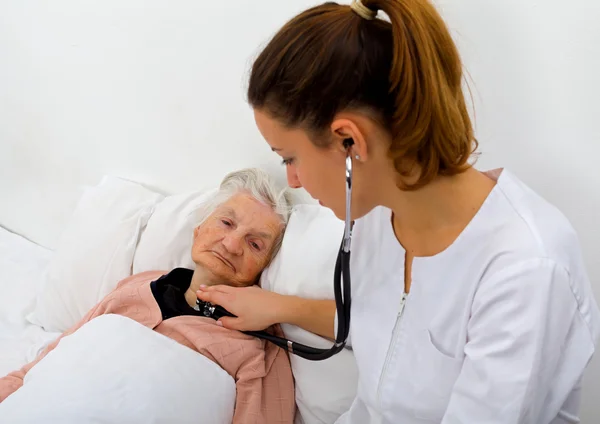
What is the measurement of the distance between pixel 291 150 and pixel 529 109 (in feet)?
1.94

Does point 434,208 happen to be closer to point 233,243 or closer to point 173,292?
point 233,243

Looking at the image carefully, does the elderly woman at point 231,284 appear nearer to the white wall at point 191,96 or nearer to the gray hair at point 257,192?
the gray hair at point 257,192

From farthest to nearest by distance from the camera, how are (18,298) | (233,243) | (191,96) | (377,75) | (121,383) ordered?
(18,298), (191,96), (233,243), (121,383), (377,75)

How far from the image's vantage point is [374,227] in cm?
110

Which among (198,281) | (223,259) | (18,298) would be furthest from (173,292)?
(18,298)

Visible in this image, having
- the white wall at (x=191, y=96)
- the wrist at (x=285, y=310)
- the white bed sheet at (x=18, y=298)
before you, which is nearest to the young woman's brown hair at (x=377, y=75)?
the white wall at (x=191, y=96)

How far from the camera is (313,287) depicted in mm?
1413

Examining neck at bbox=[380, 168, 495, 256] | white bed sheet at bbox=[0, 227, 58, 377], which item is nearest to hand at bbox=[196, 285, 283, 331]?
neck at bbox=[380, 168, 495, 256]

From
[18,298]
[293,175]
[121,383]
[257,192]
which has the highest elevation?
[293,175]

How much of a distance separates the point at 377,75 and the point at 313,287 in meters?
0.74

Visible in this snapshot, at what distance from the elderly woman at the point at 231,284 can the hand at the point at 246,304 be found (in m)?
0.04

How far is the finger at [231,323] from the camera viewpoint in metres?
1.41

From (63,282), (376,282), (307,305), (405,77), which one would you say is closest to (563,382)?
(376,282)

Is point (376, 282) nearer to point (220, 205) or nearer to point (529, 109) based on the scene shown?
point (529, 109)
